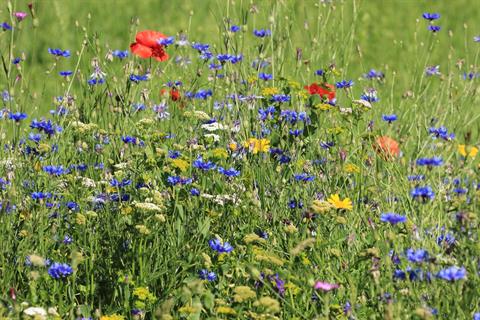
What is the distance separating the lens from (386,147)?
304cm

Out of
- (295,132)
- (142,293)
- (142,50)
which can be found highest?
(142,50)

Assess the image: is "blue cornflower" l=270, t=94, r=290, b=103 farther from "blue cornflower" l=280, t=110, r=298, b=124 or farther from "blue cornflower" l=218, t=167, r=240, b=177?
"blue cornflower" l=218, t=167, r=240, b=177

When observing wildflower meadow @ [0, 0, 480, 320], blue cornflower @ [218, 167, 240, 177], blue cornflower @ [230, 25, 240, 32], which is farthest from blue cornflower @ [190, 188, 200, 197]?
blue cornflower @ [230, 25, 240, 32]

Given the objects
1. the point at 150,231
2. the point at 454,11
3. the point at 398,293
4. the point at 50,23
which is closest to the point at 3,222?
the point at 150,231

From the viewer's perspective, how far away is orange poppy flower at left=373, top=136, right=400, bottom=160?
2.99 metres

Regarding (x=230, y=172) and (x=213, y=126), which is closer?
(x=230, y=172)

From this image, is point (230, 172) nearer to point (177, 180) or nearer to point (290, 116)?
point (177, 180)

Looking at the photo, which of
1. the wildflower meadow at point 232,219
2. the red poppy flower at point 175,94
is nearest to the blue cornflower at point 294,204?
the wildflower meadow at point 232,219

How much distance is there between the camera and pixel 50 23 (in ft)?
21.5

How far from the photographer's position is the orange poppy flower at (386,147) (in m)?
2.99

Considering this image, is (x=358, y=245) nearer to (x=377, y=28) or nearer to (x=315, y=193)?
(x=315, y=193)

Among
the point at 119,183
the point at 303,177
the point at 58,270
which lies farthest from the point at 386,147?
the point at 58,270

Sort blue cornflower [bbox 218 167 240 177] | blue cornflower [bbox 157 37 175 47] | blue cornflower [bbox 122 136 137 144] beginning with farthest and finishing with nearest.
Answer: blue cornflower [bbox 157 37 175 47]
blue cornflower [bbox 122 136 137 144]
blue cornflower [bbox 218 167 240 177]

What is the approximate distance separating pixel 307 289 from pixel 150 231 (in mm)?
505
